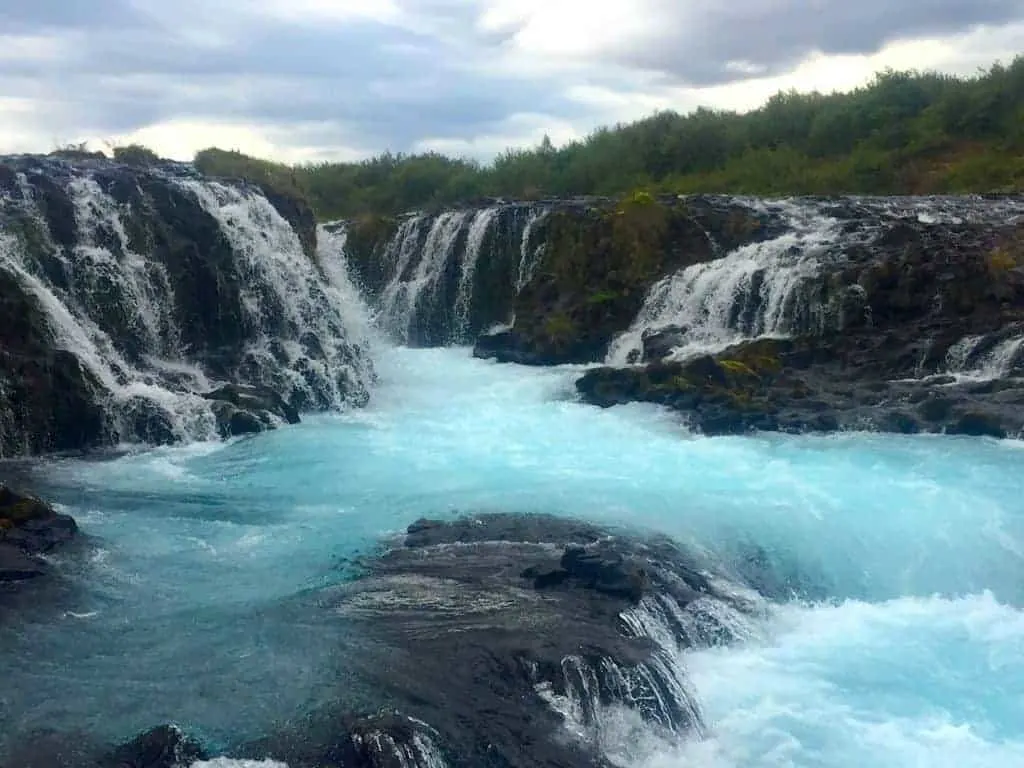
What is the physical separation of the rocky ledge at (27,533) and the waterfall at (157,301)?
13.6 ft

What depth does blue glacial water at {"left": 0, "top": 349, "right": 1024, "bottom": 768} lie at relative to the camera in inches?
315

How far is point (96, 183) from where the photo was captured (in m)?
18.9

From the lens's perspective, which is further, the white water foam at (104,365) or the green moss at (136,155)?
the green moss at (136,155)

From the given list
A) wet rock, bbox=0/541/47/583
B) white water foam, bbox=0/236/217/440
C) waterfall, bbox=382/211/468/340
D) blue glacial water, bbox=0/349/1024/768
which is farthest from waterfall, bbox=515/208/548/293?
wet rock, bbox=0/541/47/583

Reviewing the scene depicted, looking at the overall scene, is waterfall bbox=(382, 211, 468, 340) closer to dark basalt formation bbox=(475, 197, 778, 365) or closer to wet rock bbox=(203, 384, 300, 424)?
dark basalt formation bbox=(475, 197, 778, 365)

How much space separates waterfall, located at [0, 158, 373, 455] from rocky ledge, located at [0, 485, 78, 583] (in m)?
4.16

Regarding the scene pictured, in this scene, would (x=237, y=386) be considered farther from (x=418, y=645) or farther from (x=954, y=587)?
(x=954, y=587)

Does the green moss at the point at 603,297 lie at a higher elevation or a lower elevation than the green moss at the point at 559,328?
higher

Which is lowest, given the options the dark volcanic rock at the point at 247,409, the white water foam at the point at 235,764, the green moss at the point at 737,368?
the white water foam at the point at 235,764

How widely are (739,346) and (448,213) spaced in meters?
12.3

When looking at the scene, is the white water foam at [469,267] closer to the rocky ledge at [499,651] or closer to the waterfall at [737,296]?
the waterfall at [737,296]

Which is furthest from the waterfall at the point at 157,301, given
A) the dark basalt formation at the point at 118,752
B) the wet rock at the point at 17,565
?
the dark basalt formation at the point at 118,752

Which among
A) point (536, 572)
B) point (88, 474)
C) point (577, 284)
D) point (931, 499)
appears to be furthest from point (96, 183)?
point (931, 499)

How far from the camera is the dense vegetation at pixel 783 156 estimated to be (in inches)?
1379
